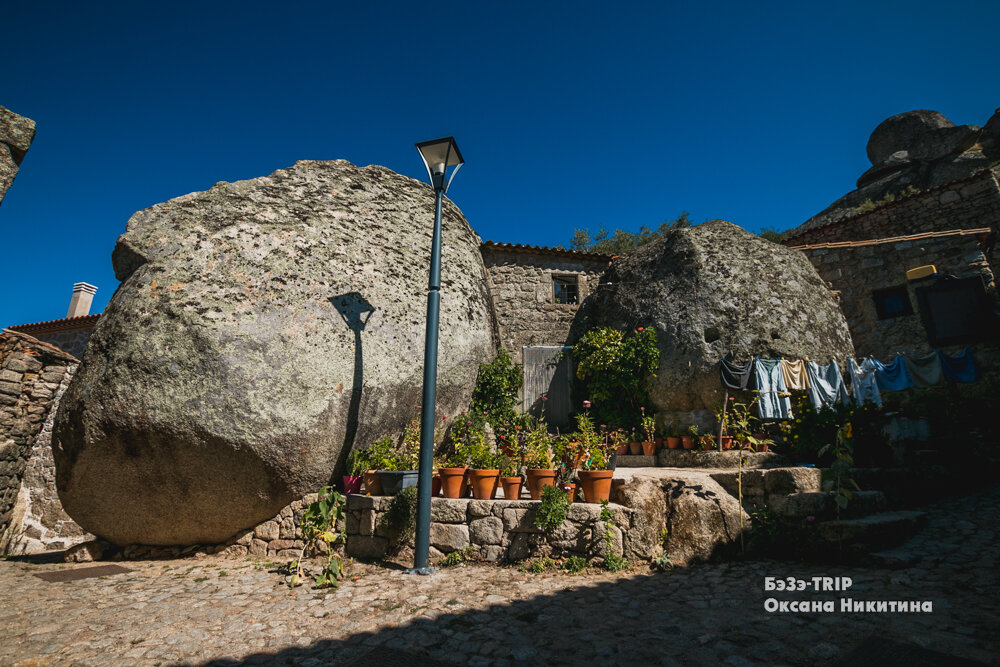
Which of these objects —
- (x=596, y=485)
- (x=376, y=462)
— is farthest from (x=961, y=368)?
(x=376, y=462)

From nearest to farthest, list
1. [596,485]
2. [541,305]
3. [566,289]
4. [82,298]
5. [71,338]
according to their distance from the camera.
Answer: [596,485]
[541,305]
[566,289]
[71,338]
[82,298]

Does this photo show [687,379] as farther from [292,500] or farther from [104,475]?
[104,475]

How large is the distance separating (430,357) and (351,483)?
6.63 ft

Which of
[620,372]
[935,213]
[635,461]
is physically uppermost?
[935,213]

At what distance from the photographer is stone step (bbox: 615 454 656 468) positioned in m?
8.17

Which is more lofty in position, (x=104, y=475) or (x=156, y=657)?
(x=104, y=475)

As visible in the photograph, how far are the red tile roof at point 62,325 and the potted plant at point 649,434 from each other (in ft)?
49.5

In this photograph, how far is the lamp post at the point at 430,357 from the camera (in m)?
4.45

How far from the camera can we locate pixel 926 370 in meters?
8.05

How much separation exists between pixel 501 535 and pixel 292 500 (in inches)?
101

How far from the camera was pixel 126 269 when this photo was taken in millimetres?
5805

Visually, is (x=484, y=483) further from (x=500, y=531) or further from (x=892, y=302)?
(x=892, y=302)

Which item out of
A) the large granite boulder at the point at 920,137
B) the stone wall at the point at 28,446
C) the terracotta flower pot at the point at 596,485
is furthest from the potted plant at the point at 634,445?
the large granite boulder at the point at 920,137

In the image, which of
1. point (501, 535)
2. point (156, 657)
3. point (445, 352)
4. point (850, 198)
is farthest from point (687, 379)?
point (850, 198)
